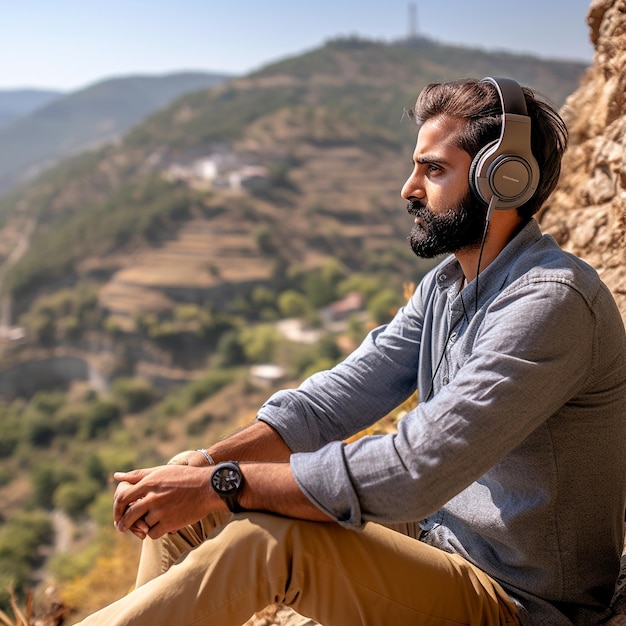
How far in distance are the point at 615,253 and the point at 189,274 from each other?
56.9 meters

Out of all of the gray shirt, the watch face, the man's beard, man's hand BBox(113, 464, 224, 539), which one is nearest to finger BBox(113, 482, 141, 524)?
man's hand BBox(113, 464, 224, 539)

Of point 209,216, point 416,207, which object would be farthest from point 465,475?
point 209,216

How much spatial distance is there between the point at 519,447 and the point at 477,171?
0.61m

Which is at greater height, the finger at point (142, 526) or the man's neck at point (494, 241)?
the man's neck at point (494, 241)

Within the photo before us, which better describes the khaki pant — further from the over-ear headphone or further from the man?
the over-ear headphone

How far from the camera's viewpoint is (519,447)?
1.42 m

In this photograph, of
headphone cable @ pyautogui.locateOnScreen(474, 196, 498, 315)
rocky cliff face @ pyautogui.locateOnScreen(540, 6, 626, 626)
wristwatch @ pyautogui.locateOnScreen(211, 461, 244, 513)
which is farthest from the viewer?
rocky cliff face @ pyautogui.locateOnScreen(540, 6, 626, 626)

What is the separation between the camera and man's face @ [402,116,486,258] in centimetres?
159

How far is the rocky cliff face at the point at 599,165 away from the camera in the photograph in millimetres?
2779

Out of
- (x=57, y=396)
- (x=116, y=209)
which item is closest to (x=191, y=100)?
(x=116, y=209)

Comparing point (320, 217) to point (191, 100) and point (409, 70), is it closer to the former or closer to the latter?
point (191, 100)

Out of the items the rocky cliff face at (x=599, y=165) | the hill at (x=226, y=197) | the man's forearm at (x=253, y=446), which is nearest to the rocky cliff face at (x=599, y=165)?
the rocky cliff face at (x=599, y=165)

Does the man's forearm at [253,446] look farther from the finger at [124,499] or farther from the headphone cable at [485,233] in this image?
the headphone cable at [485,233]

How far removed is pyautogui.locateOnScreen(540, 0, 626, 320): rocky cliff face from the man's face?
1169 millimetres
